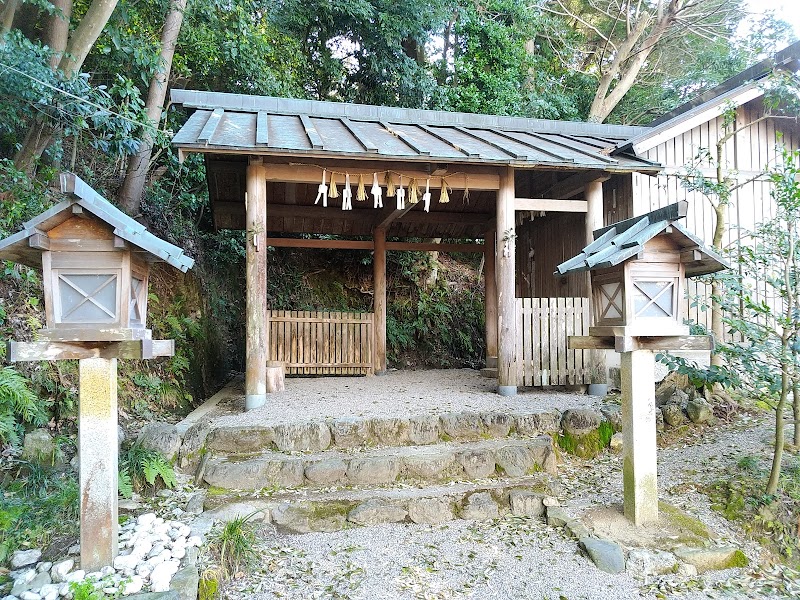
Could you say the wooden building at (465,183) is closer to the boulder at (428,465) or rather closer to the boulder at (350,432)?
the boulder at (350,432)

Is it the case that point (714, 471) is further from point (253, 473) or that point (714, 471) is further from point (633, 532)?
point (253, 473)

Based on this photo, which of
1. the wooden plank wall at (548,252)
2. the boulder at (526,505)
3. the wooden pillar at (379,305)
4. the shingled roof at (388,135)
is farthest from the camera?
the wooden pillar at (379,305)

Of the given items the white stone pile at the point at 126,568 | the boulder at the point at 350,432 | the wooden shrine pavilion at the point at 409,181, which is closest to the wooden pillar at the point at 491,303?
the wooden shrine pavilion at the point at 409,181

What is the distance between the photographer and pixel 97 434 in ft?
10.3

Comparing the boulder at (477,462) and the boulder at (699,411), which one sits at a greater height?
the boulder at (699,411)

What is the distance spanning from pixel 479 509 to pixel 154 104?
25.2 feet

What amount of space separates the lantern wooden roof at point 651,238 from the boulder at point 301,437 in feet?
9.38

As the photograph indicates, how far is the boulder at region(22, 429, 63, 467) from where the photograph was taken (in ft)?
14.4

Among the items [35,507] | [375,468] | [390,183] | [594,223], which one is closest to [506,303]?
[594,223]

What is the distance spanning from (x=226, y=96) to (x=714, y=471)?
26.2ft

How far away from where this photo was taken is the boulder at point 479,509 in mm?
4164

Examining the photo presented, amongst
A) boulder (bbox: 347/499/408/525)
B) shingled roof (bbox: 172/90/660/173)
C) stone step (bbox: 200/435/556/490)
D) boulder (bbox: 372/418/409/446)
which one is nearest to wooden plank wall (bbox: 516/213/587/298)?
shingled roof (bbox: 172/90/660/173)

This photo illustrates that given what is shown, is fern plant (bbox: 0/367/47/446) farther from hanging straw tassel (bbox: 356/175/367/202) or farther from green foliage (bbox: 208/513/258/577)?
hanging straw tassel (bbox: 356/175/367/202)

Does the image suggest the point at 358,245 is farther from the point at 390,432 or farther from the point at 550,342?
the point at 390,432
